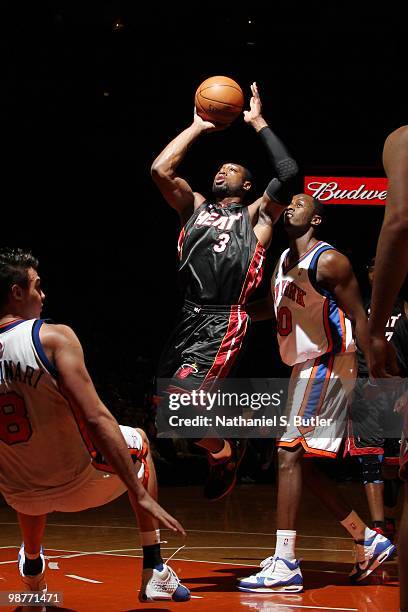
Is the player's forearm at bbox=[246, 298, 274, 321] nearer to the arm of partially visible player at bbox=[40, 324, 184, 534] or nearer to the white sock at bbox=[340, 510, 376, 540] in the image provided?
the white sock at bbox=[340, 510, 376, 540]

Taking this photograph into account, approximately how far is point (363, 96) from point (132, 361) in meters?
4.47

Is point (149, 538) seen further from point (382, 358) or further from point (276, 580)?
point (382, 358)

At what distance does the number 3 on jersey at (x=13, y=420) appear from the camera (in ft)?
10.6

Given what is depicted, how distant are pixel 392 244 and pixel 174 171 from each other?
2.75 meters

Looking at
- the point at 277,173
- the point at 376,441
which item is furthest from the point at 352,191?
the point at 277,173

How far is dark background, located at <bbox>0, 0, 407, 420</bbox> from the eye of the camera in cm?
1063

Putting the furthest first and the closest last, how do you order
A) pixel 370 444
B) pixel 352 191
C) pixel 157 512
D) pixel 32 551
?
1. pixel 352 191
2. pixel 370 444
3. pixel 32 551
4. pixel 157 512

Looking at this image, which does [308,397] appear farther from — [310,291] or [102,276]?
[102,276]

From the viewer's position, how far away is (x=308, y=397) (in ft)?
15.0

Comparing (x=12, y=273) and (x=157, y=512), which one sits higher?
(x=12, y=273)

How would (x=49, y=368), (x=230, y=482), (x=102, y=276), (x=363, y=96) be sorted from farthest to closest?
(x=102, y=276) → (x=363, y=96) → (x=230, y=482) → (x=49, y=368)

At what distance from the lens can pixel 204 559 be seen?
5148 millimetres

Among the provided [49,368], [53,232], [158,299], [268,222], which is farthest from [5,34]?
[49,368]

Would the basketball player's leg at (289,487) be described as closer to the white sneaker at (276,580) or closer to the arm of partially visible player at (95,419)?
the white sneaker at (276,580)
